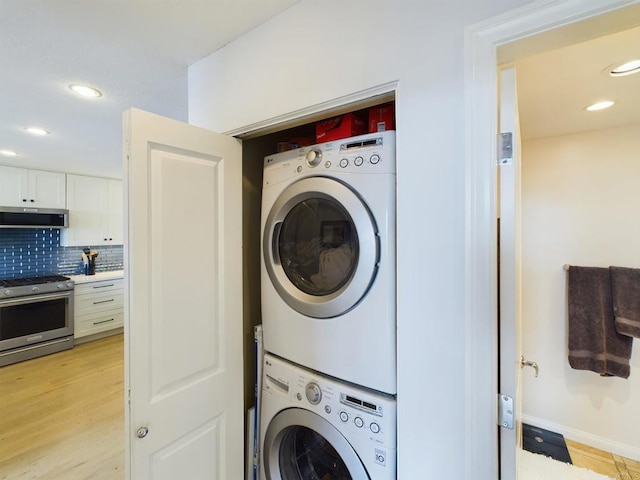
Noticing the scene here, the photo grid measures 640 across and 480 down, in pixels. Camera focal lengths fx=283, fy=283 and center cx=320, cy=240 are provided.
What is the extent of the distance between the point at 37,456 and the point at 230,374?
6.19 feet

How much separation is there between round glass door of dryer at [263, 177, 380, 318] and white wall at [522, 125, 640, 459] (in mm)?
1936

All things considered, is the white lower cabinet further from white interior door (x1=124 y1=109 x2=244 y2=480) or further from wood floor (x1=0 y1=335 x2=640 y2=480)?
white interior door (x1=124 y1=109 x2=244 y2=480)

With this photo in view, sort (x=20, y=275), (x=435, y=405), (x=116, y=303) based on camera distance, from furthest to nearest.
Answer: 1. (x=116, y=303)
2. (x=20, y=275)
3. (x=435, y=405)

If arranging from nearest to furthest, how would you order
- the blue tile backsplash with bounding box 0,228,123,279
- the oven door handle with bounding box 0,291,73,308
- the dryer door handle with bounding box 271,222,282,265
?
1. the dryer door handle with bounding box 271,222,282,265
2. the oven door handle with bounding box 0,291,73,308
3. the blue tile backsplash with bounding box 0,228,123,279

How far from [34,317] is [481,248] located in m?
4.80

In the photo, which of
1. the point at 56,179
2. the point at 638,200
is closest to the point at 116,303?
the point at 56,179

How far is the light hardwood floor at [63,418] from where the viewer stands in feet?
6.10

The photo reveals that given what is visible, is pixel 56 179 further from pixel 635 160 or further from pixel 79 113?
pixel 635 160

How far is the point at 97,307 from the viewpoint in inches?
159

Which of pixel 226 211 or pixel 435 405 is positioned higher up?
pixel 226 211

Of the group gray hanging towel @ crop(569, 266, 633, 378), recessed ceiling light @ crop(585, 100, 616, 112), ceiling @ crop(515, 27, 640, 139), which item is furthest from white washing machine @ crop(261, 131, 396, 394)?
gray hanging towel @ crop(569, 266, 633, 378)

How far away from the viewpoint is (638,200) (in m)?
1.87

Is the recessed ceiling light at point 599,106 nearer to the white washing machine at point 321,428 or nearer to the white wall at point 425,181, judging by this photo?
the white wall at point 425,181

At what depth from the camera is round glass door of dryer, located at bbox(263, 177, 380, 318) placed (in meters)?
0.95
